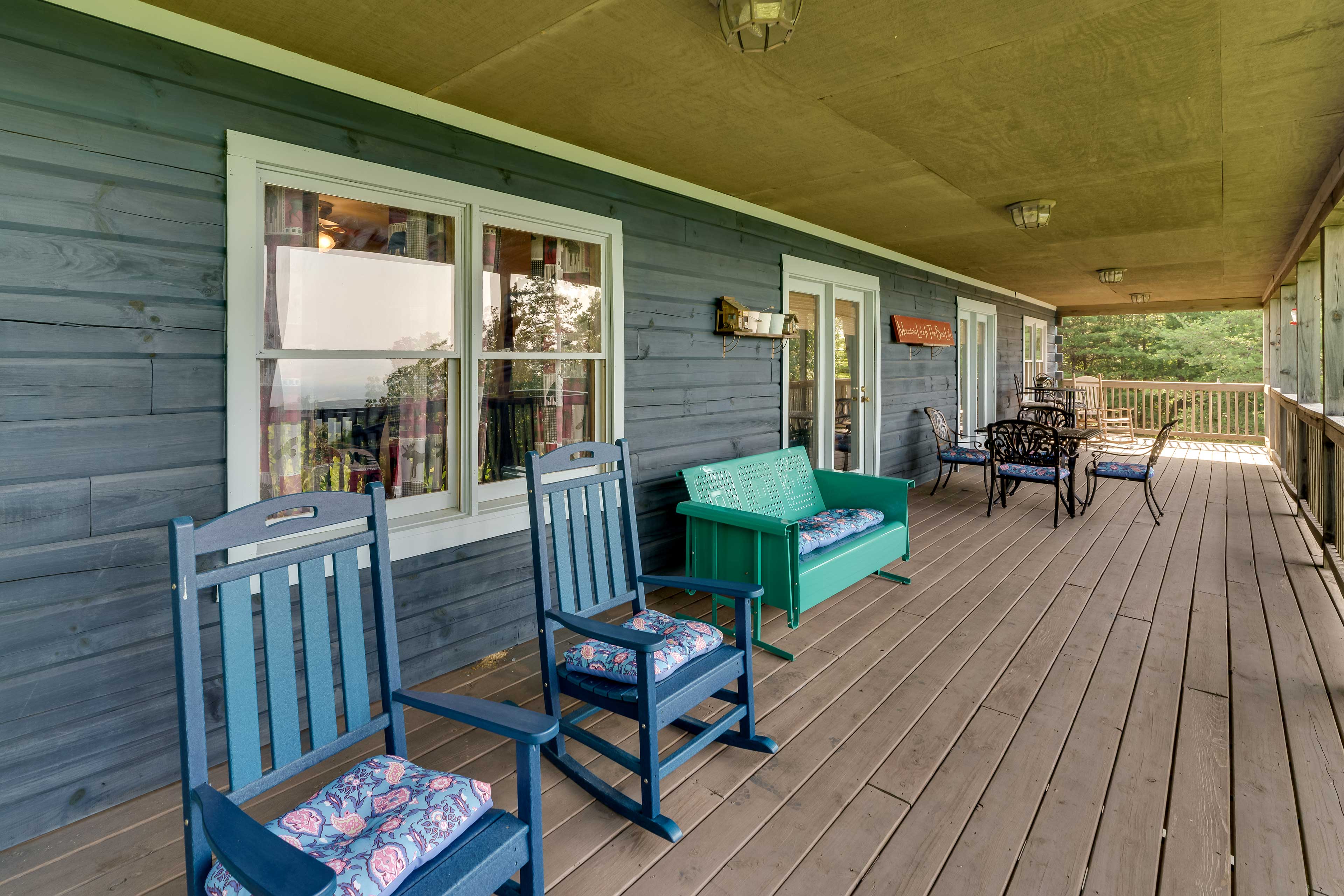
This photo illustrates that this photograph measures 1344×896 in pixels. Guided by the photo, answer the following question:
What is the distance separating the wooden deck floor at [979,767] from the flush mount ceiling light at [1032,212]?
2398mm

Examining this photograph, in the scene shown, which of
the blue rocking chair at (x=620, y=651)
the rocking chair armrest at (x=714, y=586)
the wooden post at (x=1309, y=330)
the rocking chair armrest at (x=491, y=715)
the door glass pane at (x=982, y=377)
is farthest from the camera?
the door glass pane at (x=982, y=377)

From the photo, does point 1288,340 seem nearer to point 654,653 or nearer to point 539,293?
point 539,293

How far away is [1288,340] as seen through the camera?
704 centimetres

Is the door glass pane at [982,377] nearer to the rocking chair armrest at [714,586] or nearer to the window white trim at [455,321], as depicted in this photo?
the window white trim at [455,321]

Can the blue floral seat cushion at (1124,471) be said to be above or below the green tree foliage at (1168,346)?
below

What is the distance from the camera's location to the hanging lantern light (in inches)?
70.0

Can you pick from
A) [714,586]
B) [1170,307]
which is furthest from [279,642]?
[1170,307]

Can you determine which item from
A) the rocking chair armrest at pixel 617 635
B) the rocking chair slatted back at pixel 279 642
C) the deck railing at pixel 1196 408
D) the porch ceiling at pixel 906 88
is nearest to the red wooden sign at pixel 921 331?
the porch ceiling at pixel 906 88

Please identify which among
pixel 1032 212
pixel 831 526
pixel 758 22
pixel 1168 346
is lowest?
pixel 831 526

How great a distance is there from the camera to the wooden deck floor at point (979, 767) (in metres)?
1.69

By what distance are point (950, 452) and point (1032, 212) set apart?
271 cm

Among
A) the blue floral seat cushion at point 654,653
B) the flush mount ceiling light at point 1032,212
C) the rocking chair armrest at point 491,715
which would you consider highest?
the flush mount ceiling light at point 1032,212

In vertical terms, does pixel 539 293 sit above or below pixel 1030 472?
above

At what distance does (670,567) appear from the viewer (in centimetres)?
391
